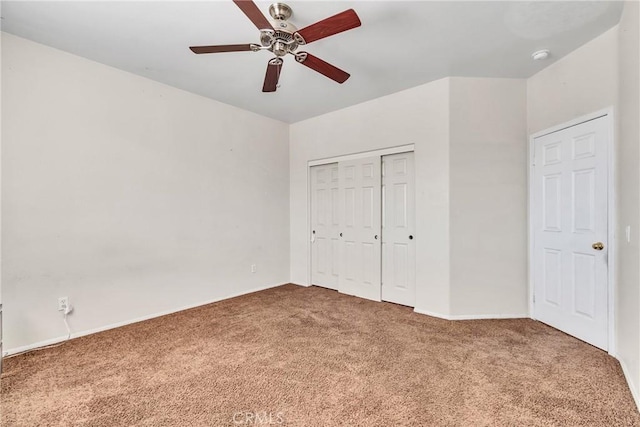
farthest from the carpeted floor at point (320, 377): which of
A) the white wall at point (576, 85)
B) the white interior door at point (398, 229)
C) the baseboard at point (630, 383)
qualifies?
the white wall at point (576, 85)

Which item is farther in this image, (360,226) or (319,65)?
(360,226)

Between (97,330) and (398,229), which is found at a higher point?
(398,229)

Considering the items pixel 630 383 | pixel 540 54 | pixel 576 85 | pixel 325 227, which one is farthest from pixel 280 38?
pixel 630 383

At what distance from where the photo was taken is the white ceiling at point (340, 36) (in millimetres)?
2115

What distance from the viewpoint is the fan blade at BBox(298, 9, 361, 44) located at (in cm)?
168

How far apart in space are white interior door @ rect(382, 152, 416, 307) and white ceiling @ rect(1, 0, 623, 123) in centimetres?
102

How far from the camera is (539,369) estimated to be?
2162 millimetres

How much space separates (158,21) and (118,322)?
2.87 metres

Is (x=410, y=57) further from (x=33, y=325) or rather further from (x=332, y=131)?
(x=33, y=325)

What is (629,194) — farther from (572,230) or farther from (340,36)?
(340,36)

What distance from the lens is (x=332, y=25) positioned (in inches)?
70.0

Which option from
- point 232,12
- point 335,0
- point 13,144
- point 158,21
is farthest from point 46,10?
point 335,0

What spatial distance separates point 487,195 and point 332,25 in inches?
97.7

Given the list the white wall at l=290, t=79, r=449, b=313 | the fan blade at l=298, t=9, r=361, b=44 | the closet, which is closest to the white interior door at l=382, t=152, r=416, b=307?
the closet
